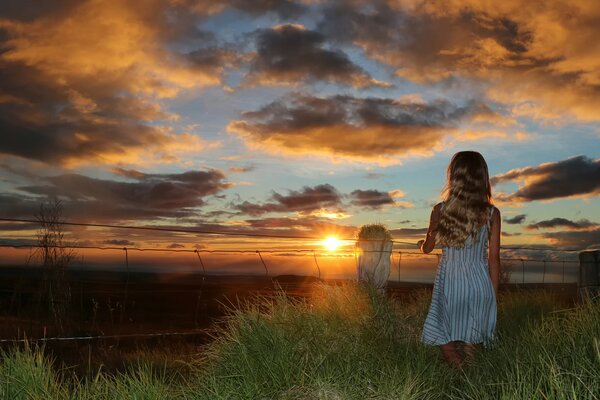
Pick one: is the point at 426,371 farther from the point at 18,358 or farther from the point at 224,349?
the point at 18,358

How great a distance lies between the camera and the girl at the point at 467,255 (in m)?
4.42

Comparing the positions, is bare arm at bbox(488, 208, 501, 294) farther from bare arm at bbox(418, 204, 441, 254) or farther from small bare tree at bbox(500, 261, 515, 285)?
small bare tree at bbox(500, 261, 515, 285)

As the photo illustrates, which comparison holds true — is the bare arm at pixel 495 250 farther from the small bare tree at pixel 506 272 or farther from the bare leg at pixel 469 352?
the small bare tree at pixel 506 272

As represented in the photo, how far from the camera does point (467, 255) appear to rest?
4.47m

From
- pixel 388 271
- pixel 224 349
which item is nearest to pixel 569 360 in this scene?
pixel 224 349

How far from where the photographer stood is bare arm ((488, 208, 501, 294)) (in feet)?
14.4

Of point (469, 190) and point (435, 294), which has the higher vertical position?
point (469, 190)

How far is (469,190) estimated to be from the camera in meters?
4.43

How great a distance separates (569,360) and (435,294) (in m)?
0.98

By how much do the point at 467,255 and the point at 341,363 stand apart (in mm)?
1166

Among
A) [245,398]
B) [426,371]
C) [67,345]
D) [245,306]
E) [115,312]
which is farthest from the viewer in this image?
[115,312]

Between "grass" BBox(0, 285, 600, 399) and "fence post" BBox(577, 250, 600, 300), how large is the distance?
2106mm

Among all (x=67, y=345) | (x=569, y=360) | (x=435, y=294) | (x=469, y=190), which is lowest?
(x=67, y=345)

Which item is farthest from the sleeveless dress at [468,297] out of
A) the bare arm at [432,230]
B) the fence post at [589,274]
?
the fence post at [589,274]
